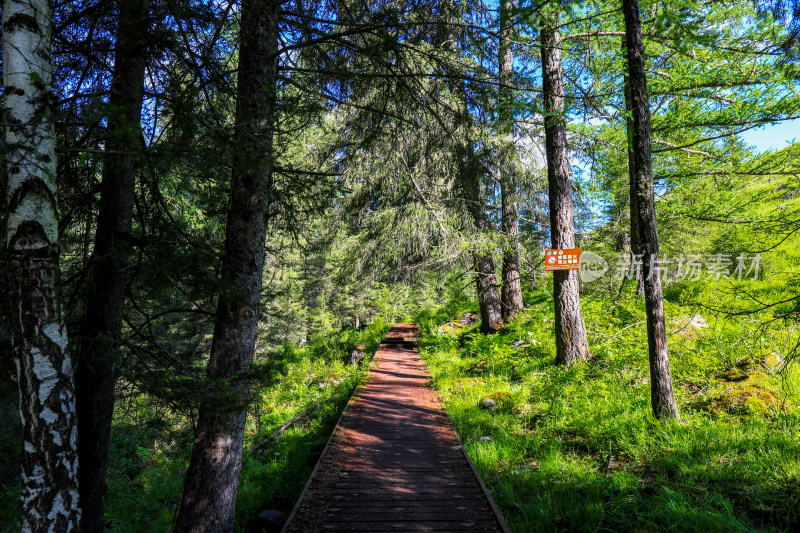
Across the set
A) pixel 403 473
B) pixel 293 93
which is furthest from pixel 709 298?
pixel 293 93

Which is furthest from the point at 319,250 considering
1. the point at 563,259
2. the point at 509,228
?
the point at 509,228

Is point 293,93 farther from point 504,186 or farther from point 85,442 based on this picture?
point 504,186

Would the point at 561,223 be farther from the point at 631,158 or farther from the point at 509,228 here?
the point at 509,228

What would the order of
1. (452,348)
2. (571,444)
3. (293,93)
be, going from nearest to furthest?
(571,444) → (293,93) → (452,348)

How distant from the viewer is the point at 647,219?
5348 millimetres

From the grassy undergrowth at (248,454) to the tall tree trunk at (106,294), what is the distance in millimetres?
308

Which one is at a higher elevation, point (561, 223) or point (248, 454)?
point (561, 223)

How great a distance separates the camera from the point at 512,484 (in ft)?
15.1

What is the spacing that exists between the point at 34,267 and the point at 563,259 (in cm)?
759

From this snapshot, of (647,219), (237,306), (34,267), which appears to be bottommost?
(237,306)

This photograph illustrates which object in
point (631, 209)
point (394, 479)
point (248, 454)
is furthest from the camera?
point (248, 454)

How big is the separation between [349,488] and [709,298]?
29.9 feet

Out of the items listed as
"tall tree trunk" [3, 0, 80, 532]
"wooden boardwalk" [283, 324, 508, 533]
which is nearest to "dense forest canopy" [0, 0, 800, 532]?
"tall tree trunk" [3, 0, 80, 532]

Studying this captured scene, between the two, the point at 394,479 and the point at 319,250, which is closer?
the point at 394,479
